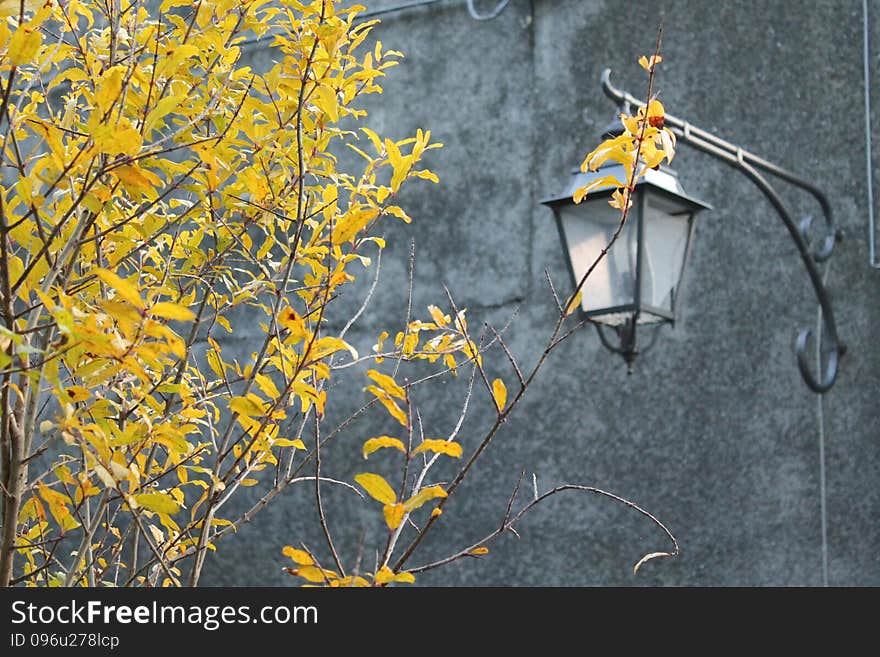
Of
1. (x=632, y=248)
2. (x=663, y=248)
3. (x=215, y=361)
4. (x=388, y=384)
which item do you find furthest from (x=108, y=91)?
(x=663, y=248)

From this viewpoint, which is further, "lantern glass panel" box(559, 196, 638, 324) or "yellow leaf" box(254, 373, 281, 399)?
"lantern glass panel" box(559, 196, 638, 324)

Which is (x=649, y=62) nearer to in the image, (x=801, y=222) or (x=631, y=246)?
(x=631, y=246)

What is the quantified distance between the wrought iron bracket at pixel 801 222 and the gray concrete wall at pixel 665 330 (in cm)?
13

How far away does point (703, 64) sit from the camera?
491cm

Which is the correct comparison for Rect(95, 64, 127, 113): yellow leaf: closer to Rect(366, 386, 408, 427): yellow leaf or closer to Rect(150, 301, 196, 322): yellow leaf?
Rect(150, 301, 196, 322): yellow leaf

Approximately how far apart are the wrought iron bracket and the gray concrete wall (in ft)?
0.41

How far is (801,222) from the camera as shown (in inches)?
181

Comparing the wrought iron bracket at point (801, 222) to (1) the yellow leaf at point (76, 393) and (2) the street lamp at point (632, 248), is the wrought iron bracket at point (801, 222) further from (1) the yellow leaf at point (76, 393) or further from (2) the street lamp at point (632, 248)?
(1) the yellow leaf at point (76, 393)

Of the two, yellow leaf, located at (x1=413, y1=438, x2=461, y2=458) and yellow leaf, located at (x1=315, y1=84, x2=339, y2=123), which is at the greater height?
yellow leaf, located at (x1=315, y1=84, x2=339, y2=123)

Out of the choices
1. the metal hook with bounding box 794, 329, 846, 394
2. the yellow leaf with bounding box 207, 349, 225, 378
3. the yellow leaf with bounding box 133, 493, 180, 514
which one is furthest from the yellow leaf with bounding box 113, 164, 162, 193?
the metal hook with bounding box 794, 329, 846, 394

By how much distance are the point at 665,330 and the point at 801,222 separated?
65 cm

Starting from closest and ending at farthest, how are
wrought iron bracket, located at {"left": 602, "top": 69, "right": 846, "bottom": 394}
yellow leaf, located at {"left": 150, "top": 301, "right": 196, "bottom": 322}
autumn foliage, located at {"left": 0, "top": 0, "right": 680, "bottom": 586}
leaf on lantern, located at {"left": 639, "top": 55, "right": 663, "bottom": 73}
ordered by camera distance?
1. yellow leaf, located at {"left": 150, "top": 301, "right": 196, "bottom": 322}
2. autumn foliage, located at {"left": 0, "top": 0, "right": 680, "bottom": 586}
3. leaf on lantern, located at {"left": 639, "top": 55, "right": 663, "bottom": 73}
4. wrought iron bracket, located at {"left": 602, "top": 69, "right": 846, "bottom": 394}

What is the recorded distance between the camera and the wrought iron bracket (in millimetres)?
3677
